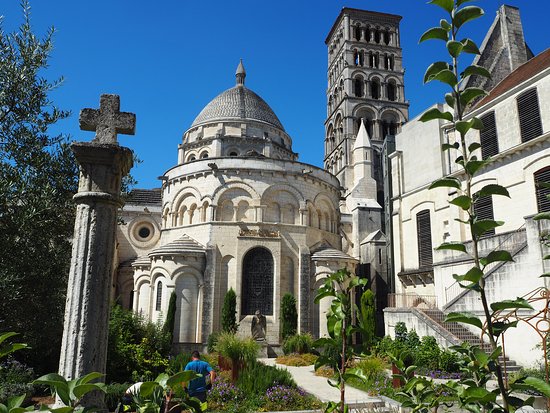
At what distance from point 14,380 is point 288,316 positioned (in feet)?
50.3

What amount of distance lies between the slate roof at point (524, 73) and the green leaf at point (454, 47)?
18351 mm

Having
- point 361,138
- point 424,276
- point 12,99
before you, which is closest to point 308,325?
point 424,276

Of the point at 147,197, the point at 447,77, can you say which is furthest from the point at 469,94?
the point at 147,197

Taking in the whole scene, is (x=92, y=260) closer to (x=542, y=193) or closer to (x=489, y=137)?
(x=542, y=193)

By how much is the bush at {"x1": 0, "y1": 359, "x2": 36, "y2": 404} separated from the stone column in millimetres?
4941

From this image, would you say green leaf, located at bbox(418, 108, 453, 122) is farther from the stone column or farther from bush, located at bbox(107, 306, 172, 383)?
bush, located at bbox(107, 306, 172, 383)

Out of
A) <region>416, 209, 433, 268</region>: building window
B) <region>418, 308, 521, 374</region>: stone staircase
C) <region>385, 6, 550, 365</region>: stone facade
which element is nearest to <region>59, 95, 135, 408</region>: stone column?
<region>385, 6, 550, 365</region>: stone facade

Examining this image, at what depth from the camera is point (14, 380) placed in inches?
396

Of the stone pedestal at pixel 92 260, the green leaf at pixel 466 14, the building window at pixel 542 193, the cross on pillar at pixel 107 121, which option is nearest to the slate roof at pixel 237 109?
the building window at pixel 542 193

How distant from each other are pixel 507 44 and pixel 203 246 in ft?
75.7

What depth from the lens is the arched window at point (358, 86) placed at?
53375 millimetres

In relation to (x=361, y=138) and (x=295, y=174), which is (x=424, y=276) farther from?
(x=361, y=138)

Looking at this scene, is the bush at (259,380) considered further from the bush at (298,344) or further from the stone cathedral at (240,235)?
the stone cathedral at (240,235)

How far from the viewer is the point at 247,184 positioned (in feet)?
83.6
